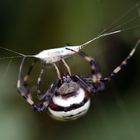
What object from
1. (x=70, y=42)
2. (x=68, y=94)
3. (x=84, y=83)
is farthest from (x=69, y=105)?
(x=70, y=42)

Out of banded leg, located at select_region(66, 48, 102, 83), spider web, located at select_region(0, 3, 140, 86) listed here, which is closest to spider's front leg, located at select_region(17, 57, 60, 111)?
banded leg, located at select_region(66, 48, 102, 83)

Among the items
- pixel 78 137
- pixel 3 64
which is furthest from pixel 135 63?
pixel 3 64

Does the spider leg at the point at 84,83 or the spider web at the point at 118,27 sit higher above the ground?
the spider web at the point at 118,27

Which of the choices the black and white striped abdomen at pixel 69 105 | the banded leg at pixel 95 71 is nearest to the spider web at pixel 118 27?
the banded leg at pixel 95 71

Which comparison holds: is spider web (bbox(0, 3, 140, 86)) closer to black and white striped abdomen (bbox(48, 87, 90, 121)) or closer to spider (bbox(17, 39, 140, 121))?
spider (bbox(17, 39, 140, 121))

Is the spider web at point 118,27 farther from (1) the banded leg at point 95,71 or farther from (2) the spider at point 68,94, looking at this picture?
(1) the banded leg at point 95,71

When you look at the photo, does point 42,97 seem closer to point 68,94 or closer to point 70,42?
point 68,94
